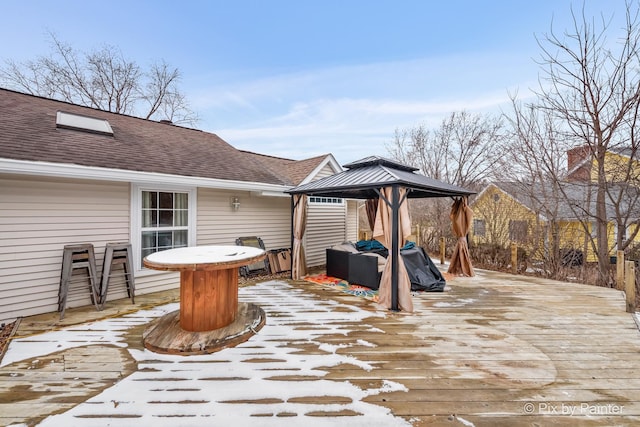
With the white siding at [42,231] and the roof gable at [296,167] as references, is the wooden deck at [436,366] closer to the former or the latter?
the white siding at [42,231]

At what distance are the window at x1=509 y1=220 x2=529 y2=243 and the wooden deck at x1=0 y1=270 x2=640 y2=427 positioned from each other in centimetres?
543

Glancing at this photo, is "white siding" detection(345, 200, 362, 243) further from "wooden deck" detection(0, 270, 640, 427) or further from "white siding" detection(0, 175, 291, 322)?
"white siding" detection(0, 175, 291, 322)

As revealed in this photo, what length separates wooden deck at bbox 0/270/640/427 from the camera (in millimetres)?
2049

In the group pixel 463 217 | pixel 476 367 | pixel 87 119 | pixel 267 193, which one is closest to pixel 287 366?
pixel 476 367

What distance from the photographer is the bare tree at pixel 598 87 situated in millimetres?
6305

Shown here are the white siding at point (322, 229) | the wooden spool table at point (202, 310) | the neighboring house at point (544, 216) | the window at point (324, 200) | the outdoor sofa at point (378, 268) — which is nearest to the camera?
the wooden spool table at point (202, 310)

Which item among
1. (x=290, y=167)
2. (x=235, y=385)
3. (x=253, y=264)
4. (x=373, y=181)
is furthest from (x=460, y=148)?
(x=235, y=385)

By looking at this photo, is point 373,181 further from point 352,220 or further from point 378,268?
point 352,220

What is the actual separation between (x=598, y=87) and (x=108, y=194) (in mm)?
11234

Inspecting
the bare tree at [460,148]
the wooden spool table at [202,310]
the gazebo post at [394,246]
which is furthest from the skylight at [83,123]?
the bare tree at [460,148]

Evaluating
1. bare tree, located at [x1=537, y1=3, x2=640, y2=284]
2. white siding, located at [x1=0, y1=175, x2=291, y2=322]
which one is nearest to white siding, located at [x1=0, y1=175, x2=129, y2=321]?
white siding, located at [x1=0, y1=175, x2=291, y2=322]

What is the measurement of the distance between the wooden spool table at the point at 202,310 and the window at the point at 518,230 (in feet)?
32.6

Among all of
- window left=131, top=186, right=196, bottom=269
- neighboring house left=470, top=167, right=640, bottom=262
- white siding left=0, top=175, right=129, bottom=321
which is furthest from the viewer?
neighboring house left=470, top=167, right=640, bottom=262

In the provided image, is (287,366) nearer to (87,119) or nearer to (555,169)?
(87,119)
